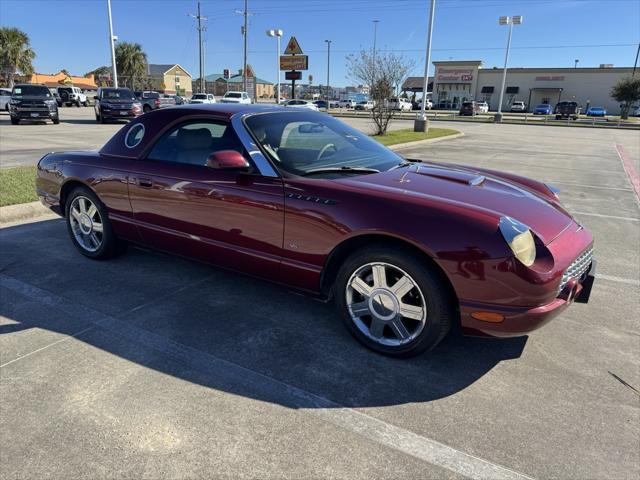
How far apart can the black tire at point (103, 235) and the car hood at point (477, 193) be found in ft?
8.29

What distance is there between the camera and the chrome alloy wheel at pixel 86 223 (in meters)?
4.61

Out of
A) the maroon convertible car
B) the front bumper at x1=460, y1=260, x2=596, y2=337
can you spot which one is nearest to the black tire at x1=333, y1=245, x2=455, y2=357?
the maroon convertible car

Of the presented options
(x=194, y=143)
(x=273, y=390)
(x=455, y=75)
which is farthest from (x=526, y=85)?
(x=273, y=390)

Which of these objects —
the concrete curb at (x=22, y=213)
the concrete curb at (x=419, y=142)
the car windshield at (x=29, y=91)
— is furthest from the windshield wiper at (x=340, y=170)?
the car windshield at (x=29, y=91)

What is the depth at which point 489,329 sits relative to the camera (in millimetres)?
2768

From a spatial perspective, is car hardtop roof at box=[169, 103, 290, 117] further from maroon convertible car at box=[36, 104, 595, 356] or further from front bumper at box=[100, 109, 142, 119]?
front bumper at box=[100, 109, 142, 119]

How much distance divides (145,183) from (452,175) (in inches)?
99.0

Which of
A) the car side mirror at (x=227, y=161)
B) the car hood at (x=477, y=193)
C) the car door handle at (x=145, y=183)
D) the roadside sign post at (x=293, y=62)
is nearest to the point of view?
the car hood at (x=477, y=193)

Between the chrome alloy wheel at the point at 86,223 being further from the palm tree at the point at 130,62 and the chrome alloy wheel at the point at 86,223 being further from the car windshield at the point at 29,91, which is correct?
the palm tree at the point at 130,62

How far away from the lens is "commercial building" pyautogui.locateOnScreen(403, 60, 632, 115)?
68625mm

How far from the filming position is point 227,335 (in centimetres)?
336

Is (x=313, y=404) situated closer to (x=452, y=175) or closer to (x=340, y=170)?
(x=340, y=170)

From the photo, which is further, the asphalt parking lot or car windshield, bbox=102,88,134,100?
car windshield, bbox=102,88,134,100

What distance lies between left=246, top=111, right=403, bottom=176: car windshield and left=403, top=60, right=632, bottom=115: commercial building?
7491 cm
